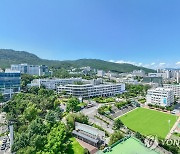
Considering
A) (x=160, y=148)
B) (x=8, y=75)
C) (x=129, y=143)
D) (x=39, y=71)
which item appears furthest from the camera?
(x=39, y=71)

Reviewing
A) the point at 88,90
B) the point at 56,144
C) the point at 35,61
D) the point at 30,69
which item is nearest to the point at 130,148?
the point at 56,144

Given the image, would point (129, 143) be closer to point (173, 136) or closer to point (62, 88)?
point (173, 136)

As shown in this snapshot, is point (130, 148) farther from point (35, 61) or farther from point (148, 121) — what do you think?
point (35, 61)

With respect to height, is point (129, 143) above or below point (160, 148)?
above

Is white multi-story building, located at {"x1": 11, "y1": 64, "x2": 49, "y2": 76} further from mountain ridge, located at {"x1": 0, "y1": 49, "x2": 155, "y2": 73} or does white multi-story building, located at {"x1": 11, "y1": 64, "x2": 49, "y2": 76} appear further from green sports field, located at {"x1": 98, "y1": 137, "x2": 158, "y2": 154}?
green sports field, located at {"x1": 98, "y1": 137, "x2": 158, "y2": 154}

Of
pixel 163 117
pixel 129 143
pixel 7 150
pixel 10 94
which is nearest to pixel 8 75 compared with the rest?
pixel 10 94

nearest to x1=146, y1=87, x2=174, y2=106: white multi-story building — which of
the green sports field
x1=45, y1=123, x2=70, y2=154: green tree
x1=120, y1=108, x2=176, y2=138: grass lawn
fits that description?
x1=120, y1=108, x2=176, y2=138: grass lawn

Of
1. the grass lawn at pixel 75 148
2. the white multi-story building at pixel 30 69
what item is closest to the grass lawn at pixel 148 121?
the grass lawn at pixel 75 148
